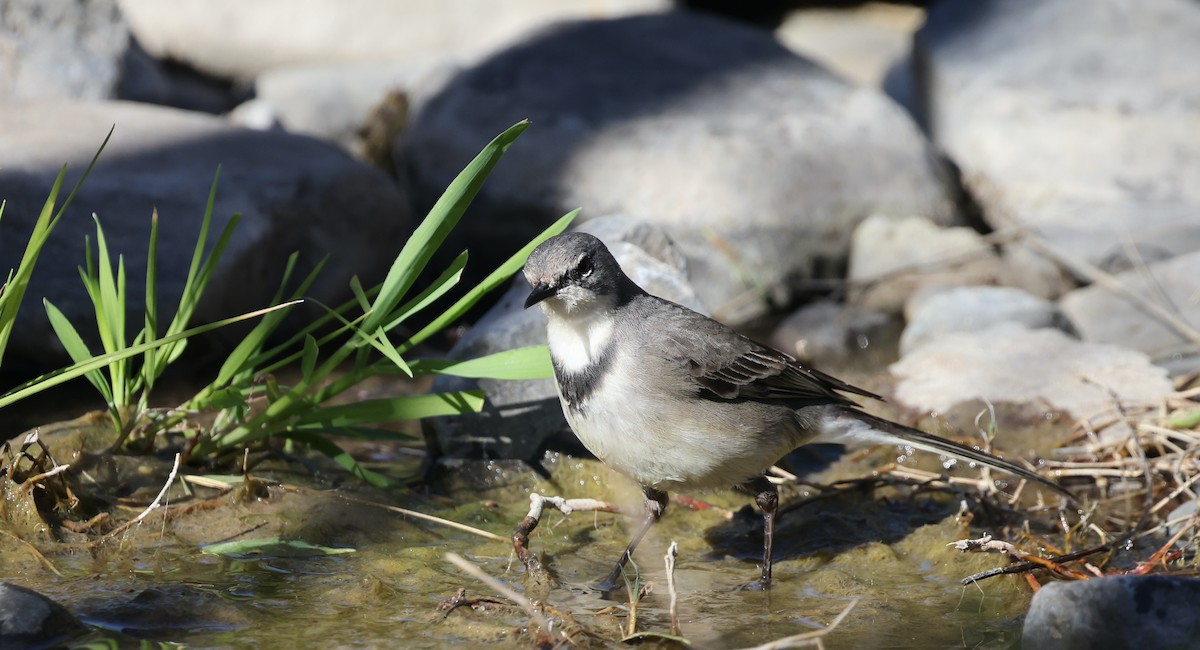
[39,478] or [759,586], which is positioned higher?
[39,478]

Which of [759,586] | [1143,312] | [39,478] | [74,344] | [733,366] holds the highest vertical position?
[74,344]

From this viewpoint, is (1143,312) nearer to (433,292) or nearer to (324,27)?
(433,292)

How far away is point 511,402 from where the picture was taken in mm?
5039

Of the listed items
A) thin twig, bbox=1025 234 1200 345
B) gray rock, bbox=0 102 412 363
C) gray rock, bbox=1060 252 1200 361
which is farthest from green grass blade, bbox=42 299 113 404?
thin twig, bbox=1025 234 1200 345

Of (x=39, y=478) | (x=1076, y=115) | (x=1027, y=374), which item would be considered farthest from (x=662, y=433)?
(x=1076, y=115)

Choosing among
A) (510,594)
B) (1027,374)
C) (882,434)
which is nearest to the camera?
(510,594)

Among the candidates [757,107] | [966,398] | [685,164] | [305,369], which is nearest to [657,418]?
[305,369]

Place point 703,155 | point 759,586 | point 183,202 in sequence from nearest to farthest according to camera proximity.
Answer: point 759,586 < point 183,202 < point 703,155

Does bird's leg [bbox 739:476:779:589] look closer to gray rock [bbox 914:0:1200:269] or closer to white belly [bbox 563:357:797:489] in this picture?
white belly [bbox 563:357:797:489]

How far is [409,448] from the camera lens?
5.37 metres

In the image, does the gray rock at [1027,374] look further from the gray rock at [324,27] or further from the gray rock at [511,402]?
the gray rock at [324,27]

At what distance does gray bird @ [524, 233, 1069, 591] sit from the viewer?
397cm

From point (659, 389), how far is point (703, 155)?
3.72 metres

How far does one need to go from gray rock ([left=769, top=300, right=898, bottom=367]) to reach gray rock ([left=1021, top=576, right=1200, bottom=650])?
320cm
